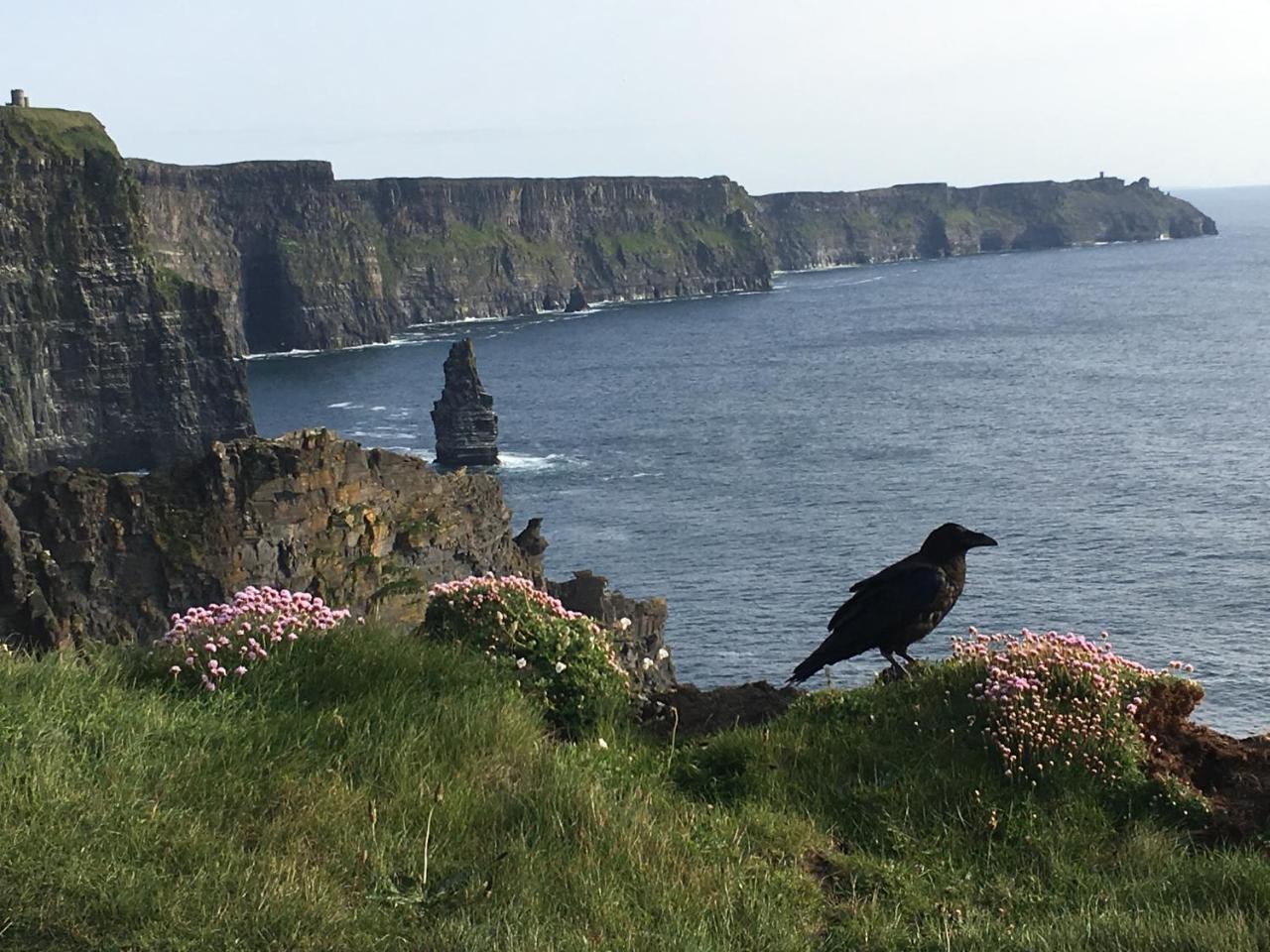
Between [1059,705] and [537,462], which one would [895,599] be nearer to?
[1059,705]

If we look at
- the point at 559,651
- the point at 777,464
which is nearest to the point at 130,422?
the point at 777,464

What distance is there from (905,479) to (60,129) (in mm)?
89826

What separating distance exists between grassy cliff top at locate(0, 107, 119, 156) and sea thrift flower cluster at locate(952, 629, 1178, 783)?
129734mm

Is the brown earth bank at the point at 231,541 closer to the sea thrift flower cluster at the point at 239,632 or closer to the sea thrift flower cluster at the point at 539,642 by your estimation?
the sea thrift flower cluster at the point at 539,642

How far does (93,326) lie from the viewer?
121m

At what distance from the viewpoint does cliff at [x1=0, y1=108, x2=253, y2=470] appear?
11569 centimetres

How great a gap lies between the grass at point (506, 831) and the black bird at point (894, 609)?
1.02m

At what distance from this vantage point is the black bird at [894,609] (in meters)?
12.3

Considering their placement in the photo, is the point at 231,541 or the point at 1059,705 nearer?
the point at 1059,705

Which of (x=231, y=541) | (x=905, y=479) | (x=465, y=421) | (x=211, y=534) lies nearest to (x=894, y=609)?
(x=231, y=541)

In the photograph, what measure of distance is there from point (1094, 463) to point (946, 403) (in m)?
34.0

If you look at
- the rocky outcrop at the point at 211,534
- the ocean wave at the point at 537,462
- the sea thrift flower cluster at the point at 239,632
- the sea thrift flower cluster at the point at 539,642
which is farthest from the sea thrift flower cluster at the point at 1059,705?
the ocean wave at the point at 537,462

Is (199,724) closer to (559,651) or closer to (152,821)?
(152,821)

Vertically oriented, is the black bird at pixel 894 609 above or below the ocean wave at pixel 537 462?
above
